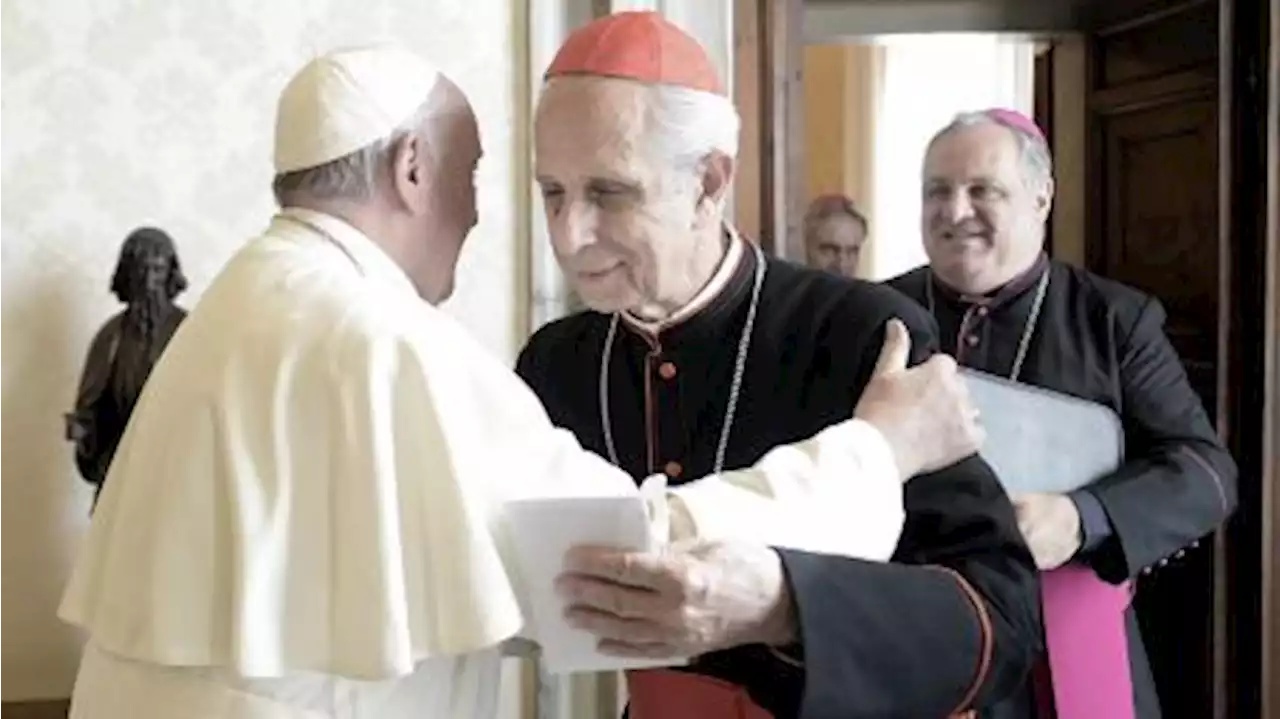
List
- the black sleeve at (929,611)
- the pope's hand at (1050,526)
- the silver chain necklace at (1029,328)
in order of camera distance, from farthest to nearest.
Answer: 1. the silver chain necklace at (1029,328)
2. the pope's hand at (1050,526)
3. the black sleeve at (929,611)

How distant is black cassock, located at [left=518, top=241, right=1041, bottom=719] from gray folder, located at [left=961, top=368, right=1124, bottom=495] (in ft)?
1.36

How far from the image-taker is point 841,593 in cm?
140

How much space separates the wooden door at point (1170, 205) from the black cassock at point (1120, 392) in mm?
981

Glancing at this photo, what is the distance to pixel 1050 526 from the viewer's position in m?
2.14

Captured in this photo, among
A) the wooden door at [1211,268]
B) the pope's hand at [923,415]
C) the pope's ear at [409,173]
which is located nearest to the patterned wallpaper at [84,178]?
the wooden door at [1211,268]

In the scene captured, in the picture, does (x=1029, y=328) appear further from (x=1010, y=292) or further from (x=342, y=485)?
(x=342, y=485)

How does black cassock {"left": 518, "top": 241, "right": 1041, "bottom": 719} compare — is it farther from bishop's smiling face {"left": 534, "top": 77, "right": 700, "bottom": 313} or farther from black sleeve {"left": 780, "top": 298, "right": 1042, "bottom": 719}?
bishop's smiling face {"left": 534, "top": 77, "right": 700, "bottom": 313}

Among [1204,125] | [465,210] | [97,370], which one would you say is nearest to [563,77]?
[465,210]

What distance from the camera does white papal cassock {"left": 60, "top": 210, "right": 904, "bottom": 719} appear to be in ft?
4.28

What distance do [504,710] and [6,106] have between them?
1.47 meters

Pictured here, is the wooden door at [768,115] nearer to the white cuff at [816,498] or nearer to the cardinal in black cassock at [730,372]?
the cardinal in black cassock at [730,372]

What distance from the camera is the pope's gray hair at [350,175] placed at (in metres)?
1.47

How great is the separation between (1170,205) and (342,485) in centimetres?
273

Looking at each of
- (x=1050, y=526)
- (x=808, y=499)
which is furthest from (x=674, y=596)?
(x=1050, y=526)
